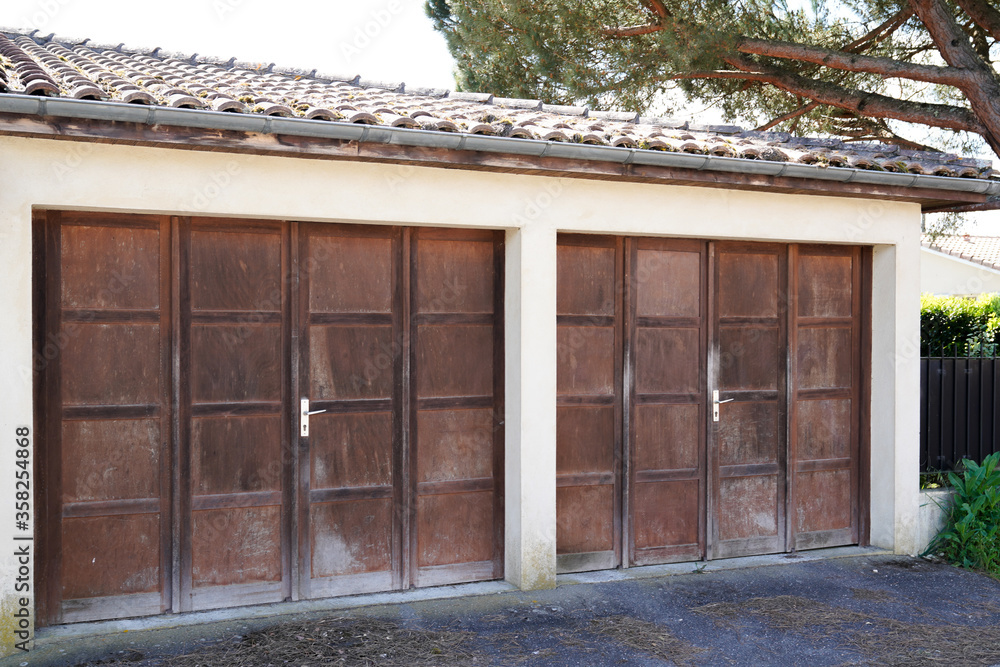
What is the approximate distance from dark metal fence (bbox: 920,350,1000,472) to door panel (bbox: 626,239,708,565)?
259cm

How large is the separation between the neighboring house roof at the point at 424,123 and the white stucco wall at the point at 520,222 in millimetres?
297

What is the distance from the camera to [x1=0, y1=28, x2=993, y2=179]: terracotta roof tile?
15.9 feet

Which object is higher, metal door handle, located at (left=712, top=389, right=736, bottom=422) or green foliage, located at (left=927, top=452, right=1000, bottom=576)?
metal door handle, located at (left=712, top=389, right=736, bottom=422)

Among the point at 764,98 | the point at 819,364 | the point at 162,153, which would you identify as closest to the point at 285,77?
the point at 162,153

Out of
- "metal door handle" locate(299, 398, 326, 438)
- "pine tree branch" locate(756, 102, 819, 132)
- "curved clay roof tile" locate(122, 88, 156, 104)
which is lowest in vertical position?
"metal door handle" locate(299, 398, 326, 438)

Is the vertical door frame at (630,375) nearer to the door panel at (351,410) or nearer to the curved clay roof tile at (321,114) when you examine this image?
the door panel at (351,410)

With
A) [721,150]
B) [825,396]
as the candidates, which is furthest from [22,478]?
[825,396]

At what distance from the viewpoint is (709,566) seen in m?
6.64

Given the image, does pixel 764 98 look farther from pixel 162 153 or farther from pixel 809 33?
pixel 162 153

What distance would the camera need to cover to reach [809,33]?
11508 millimetres

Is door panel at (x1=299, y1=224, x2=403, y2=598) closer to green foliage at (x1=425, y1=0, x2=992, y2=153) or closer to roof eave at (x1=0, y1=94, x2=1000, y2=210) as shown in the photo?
roof eave at (x1=0, y1=94, x2=1000, y2=210)

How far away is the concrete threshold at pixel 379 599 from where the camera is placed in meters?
5.00

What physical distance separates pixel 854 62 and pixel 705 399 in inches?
229

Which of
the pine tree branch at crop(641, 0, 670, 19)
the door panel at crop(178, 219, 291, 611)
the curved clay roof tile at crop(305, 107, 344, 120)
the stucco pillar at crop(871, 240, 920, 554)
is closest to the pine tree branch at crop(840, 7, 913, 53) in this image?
the pine tree branch at crop(641, 0, 670, 19)
